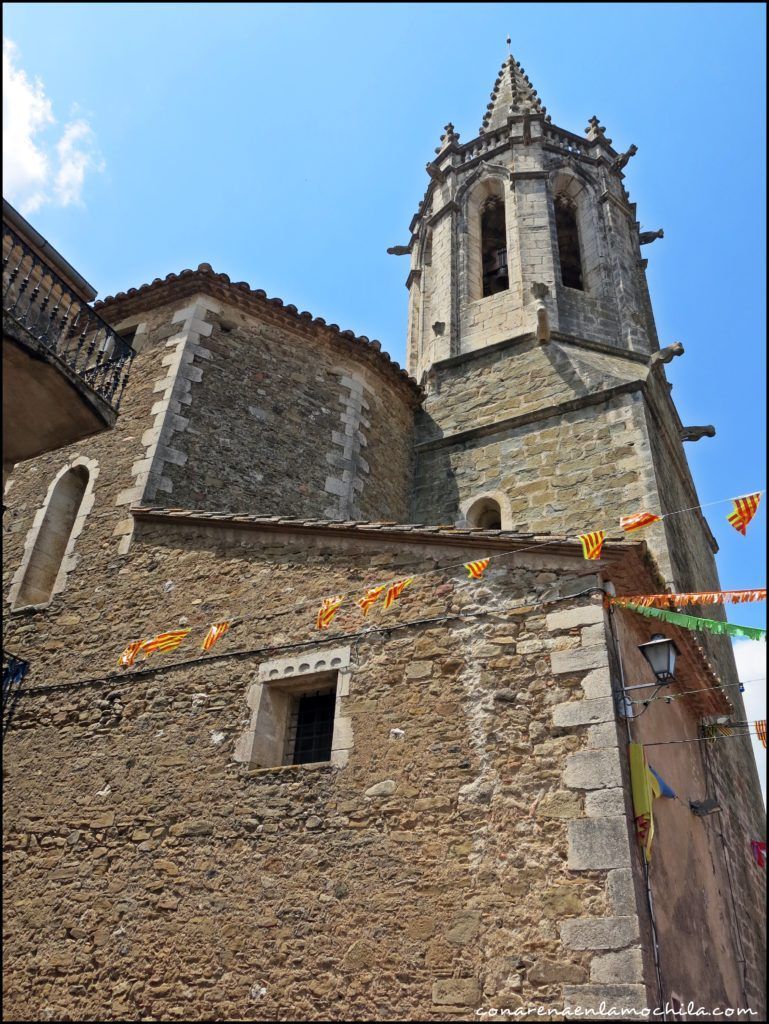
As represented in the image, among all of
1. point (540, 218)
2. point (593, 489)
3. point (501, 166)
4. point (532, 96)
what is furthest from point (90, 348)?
point (532, 96)

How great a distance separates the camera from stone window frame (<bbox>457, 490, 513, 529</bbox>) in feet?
32.0

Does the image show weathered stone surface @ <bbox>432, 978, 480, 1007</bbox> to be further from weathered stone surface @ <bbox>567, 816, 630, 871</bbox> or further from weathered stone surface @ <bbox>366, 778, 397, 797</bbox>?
weathered stone surface @ <bbox>366, 778, 397, 797</bbox>

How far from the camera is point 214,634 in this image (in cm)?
654

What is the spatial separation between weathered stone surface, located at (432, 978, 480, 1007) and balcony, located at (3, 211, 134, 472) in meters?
3.87

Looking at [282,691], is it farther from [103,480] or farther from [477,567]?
[103,480]

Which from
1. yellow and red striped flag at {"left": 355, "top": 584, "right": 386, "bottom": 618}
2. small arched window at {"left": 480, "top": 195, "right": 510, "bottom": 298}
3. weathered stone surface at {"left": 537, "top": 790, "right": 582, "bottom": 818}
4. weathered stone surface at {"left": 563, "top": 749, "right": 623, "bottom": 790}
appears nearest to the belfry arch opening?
small arched window at {"left": 480, "top": 195, "right": 510, "bottom": 298}

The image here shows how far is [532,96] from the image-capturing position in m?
16.5

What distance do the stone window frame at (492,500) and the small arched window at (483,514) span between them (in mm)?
13

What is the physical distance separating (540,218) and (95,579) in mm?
9309

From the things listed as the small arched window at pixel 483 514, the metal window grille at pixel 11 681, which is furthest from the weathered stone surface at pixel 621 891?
the small arched window at pixel 483 514

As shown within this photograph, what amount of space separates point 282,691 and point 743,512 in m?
3.59

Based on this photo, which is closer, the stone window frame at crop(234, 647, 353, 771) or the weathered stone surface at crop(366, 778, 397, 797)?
the weathered stone surface at crop(366, 778, 397, 797)

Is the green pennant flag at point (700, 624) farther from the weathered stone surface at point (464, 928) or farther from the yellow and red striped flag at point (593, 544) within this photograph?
the weathered stone surface at point (464, 928)

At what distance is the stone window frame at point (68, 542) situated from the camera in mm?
7773
